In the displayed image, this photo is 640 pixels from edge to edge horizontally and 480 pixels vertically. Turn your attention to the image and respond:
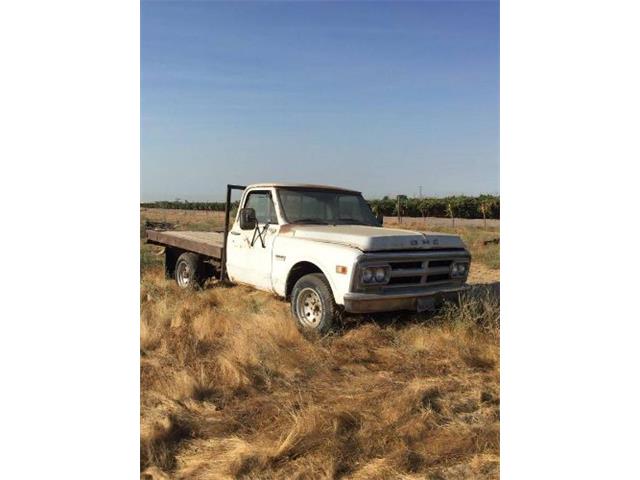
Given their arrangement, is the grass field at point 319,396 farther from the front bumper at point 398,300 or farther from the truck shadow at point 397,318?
the front bumper at point 398,300

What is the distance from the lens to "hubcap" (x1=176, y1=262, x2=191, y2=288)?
6240 mm

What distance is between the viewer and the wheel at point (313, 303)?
3.98 meters

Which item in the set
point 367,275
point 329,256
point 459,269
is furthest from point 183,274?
point 459,269

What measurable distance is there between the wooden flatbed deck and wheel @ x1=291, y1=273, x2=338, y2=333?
1.57m

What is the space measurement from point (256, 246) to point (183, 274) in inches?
73.7

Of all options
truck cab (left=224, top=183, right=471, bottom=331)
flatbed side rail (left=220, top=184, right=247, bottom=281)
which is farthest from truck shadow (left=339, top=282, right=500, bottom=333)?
flatbed side rail (left=220, top=184, right=247, bottom=281)

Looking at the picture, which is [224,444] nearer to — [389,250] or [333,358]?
[333,358]

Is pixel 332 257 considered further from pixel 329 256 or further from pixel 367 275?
pixel 367 275

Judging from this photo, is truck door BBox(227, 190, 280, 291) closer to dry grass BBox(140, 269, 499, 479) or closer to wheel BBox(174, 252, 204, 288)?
dry grass BBox(140, 269, 499, 479)

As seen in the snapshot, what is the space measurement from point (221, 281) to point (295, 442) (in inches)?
141

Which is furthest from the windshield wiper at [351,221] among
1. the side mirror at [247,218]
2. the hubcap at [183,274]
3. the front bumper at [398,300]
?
the hubcap at [183,274]

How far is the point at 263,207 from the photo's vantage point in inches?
198

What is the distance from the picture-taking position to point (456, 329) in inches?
154
